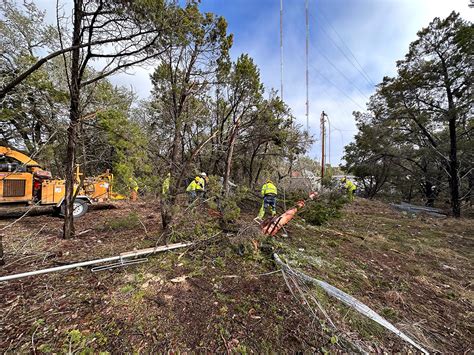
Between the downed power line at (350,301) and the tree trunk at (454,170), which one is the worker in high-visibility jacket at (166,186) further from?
the tree trunk at (454,170)

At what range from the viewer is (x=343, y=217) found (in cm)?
870

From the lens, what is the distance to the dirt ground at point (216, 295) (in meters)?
2.10

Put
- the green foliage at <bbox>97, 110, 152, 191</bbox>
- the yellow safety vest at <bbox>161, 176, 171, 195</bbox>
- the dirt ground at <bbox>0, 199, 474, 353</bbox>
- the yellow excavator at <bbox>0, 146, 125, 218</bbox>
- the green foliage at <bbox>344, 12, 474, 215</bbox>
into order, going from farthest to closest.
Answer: the green foliage at <bbox>344, 12, 474, 215</bbox> → the yellow excavator at <bbox>0, 146, 125, 218</bbox> → the yellow safety vest at <bbox>161, 176, 171, 195</bbox> → the green foliage at <bbox>97, 110, 152, 191</bbox> → the dirt ground at <bbox>0, 199, 474, 353</bbox>

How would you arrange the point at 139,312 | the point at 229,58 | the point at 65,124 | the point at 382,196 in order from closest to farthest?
the point at 139,312 < the point at 65,124 < the point at 229,58 < the point at 382,196

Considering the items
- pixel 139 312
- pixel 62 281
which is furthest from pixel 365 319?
pixel 62 281

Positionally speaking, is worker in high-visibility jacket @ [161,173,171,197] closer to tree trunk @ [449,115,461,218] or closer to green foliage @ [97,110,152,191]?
green foliage @ [97,110,152,191]

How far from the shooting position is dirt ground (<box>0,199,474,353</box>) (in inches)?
82.8

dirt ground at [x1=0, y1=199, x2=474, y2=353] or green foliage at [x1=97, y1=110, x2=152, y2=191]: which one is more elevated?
green foliage at [x1=97, y1=110, x2=152, y2=191]

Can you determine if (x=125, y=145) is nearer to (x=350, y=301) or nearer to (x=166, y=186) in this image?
(x=166, y=186)

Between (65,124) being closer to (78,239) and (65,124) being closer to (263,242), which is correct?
A: (78,239)

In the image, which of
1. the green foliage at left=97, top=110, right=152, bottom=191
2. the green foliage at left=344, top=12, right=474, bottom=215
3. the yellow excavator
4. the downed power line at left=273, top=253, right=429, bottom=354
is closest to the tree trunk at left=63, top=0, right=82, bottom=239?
the green foliage at left=97, top=110, right=152, bottom=191

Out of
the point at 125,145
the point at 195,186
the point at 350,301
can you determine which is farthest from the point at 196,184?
the point at 350,301

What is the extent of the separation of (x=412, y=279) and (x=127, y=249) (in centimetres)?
561

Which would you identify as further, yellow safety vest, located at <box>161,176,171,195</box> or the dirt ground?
yellow safety vest, located at <box>161,176,171,195</box>
